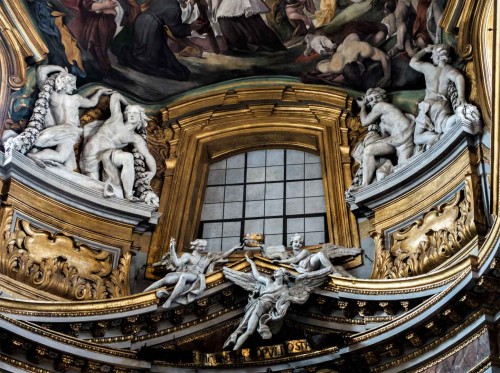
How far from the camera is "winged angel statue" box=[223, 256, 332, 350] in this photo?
62.6ft

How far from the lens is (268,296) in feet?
63.4

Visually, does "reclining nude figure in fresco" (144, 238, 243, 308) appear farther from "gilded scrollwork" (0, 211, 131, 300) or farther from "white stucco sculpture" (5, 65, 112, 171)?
"white stucco sculpture" (5, 65, 112, 171)

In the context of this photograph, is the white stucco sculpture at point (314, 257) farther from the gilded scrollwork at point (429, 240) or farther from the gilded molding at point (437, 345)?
the gilded molding at point (437, 345)

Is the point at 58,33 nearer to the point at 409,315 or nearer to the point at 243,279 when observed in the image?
the point at 243,279

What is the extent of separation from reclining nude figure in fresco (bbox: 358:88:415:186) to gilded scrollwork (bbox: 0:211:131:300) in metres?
4.91

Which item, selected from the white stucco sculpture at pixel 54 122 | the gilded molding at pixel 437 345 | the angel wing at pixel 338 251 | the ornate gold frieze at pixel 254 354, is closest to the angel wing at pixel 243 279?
the ornate gold frieze at pixel 254 354

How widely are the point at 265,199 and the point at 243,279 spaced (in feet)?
12.1

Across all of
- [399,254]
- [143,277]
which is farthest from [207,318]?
[399,254]

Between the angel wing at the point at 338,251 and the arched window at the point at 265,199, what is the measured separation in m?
1.04

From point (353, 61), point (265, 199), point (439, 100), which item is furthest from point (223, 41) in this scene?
point (439, 100)

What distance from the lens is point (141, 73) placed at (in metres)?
24.3

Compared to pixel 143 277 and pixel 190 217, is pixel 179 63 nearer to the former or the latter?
pixel 190 217

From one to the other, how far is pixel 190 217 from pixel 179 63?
360cm

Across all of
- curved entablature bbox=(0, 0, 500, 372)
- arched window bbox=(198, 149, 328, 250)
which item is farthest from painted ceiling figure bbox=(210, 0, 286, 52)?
arched window bbox=(198, 149, 328, 250)
